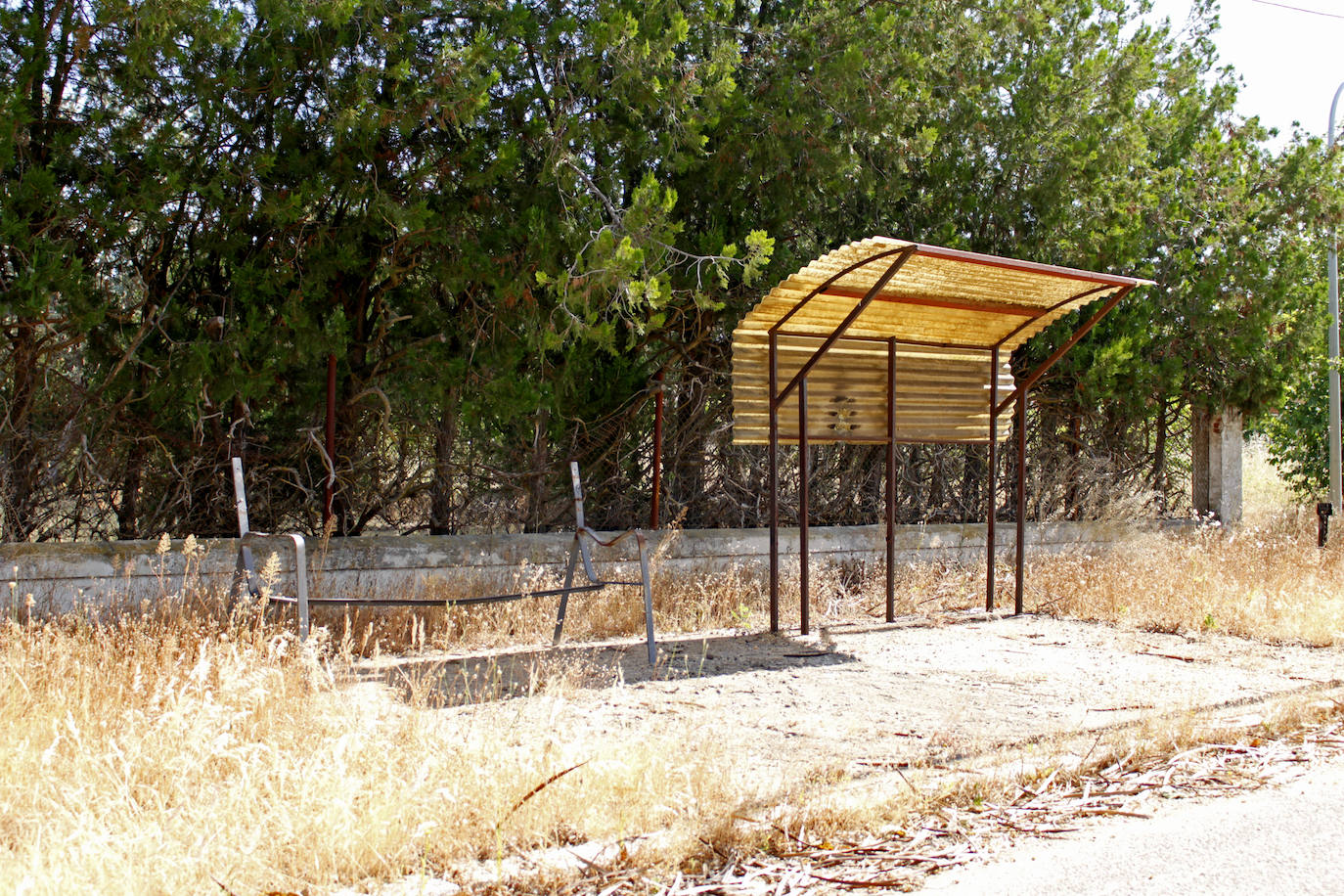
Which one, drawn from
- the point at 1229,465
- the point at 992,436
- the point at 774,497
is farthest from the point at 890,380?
the point at 1229,465

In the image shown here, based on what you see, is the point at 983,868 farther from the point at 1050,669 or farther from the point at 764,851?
the point at 1050,669

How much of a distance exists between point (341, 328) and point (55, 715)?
3961 mm

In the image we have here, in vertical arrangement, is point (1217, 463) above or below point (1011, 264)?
below

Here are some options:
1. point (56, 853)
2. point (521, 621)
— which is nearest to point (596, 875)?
point (56, 853)

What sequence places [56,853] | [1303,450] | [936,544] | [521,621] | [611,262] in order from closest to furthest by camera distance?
1. [56,853]
2. [611,262]
3. [521,621]
4. [936,544]
5. [1303,450]

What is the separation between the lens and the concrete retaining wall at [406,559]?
6867 mm

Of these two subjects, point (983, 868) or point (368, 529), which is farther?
point (368, 529)

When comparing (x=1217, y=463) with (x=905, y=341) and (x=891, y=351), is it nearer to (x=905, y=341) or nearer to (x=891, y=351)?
(x=905, y=341)

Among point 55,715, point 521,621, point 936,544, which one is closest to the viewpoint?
point 55,715

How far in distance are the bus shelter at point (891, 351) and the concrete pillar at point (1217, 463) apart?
17.5 feet

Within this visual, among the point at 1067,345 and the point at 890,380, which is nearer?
the point at 890,380

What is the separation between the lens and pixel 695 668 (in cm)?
665

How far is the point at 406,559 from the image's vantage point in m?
8.02

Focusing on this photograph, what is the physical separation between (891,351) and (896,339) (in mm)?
135
